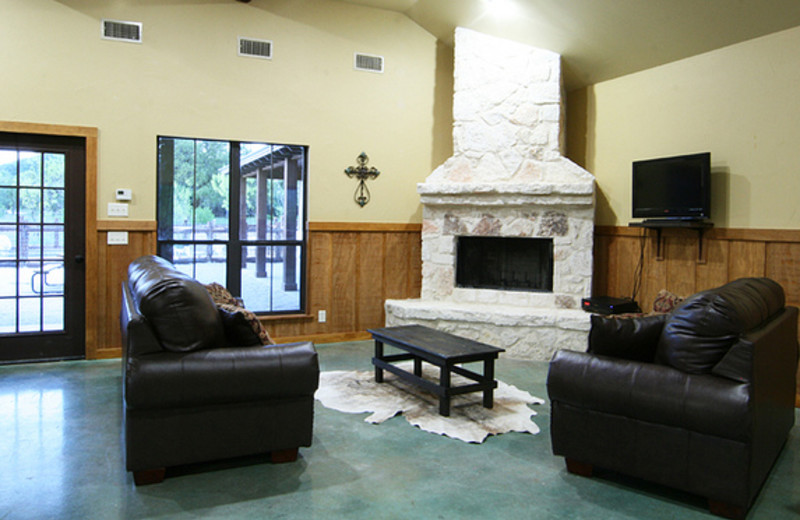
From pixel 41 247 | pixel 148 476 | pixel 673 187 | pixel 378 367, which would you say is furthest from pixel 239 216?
pixel 673 187

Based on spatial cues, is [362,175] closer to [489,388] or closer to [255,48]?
[255,48]

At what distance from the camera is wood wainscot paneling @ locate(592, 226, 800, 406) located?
4.11 m

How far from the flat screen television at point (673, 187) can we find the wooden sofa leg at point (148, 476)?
4.03 meters

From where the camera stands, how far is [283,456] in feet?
9.61

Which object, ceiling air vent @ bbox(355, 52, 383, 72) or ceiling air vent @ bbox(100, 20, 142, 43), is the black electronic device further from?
ceiling air vent @ bbox(100, 20, 142, 43)

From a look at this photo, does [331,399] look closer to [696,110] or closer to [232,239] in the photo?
[232,239]

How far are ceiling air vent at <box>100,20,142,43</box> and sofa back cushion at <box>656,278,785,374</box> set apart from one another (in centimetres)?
471

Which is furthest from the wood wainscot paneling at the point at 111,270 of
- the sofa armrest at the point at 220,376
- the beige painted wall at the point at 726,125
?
the beige painted wall at the point at 726,125

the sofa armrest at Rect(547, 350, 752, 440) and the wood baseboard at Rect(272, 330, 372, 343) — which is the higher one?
the sofa armrest at Rect(547, 350, 752, 440)

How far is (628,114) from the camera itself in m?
5.40

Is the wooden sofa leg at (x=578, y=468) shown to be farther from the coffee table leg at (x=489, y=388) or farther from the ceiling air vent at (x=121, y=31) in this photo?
the ceiling air vent at (x=121, y=31)

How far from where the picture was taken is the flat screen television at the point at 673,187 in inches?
175

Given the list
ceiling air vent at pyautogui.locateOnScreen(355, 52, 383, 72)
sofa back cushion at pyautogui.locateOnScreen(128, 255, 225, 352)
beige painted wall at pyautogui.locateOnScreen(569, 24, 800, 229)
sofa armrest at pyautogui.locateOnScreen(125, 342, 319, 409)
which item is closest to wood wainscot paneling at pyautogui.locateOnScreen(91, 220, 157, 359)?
sofa back cushion at pyautogui.locateOnScreen(128, 255, 225, 352)

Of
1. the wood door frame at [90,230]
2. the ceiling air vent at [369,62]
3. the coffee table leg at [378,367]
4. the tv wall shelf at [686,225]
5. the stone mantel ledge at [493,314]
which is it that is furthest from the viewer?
the ceiling air vent at [369,62]
